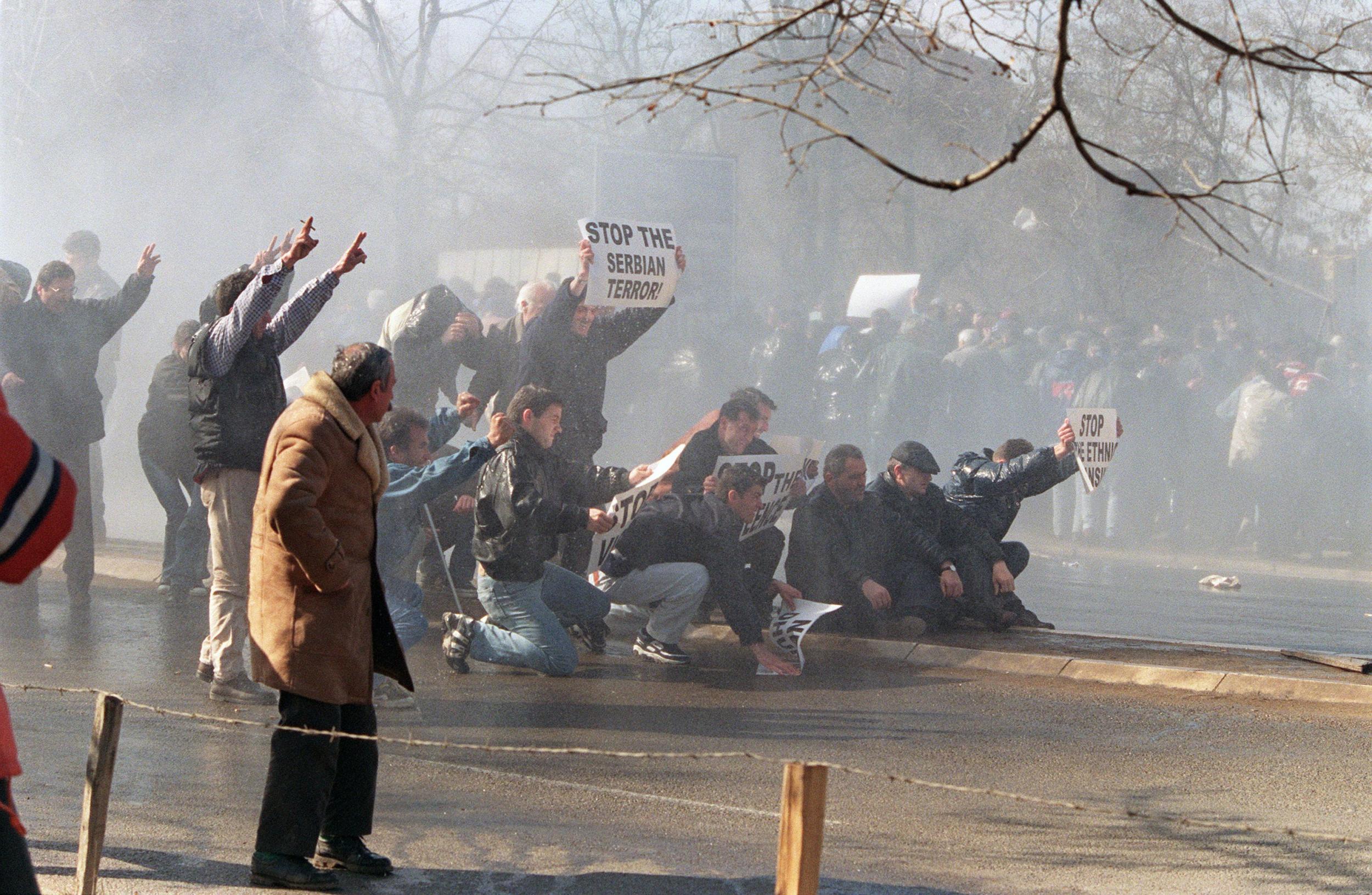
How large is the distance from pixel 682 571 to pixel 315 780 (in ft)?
11.3

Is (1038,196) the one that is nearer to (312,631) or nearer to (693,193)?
(693,193)

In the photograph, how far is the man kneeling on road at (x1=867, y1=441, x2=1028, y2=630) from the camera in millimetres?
7996

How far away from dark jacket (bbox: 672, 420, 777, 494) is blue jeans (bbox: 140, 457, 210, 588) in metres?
2.75

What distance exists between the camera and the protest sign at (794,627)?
23.7 feet

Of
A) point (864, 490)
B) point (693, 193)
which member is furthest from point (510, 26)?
point (864, 490)

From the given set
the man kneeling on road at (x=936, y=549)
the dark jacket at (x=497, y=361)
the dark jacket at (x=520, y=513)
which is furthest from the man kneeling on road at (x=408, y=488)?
the man kneeling on road at (x=936, y=549)

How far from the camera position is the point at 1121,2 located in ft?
57.1

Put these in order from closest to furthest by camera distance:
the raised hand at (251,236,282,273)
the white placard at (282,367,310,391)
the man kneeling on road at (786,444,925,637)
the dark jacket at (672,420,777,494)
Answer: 1. the raised hand at (251,236,282,273)
2. the man kneeling on road at (786,444,925,637)
3. the dark jacket at (672,420,777,494)
4. the white placard at (282,367,310,391)

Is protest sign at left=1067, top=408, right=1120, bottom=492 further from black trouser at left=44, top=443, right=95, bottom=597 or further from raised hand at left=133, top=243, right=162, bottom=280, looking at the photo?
black trouser at left=44, top=443, right=95, bottom=597

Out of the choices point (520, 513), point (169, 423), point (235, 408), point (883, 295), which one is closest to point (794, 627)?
point (520, 513)

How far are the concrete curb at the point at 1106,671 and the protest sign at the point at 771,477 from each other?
66cm

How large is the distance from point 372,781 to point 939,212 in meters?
16.7

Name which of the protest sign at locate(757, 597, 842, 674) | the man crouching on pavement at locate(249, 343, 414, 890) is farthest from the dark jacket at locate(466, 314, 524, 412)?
the man crouching on pavement at locate(249, 343, 414, 890)

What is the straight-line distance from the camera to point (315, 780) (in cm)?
397
